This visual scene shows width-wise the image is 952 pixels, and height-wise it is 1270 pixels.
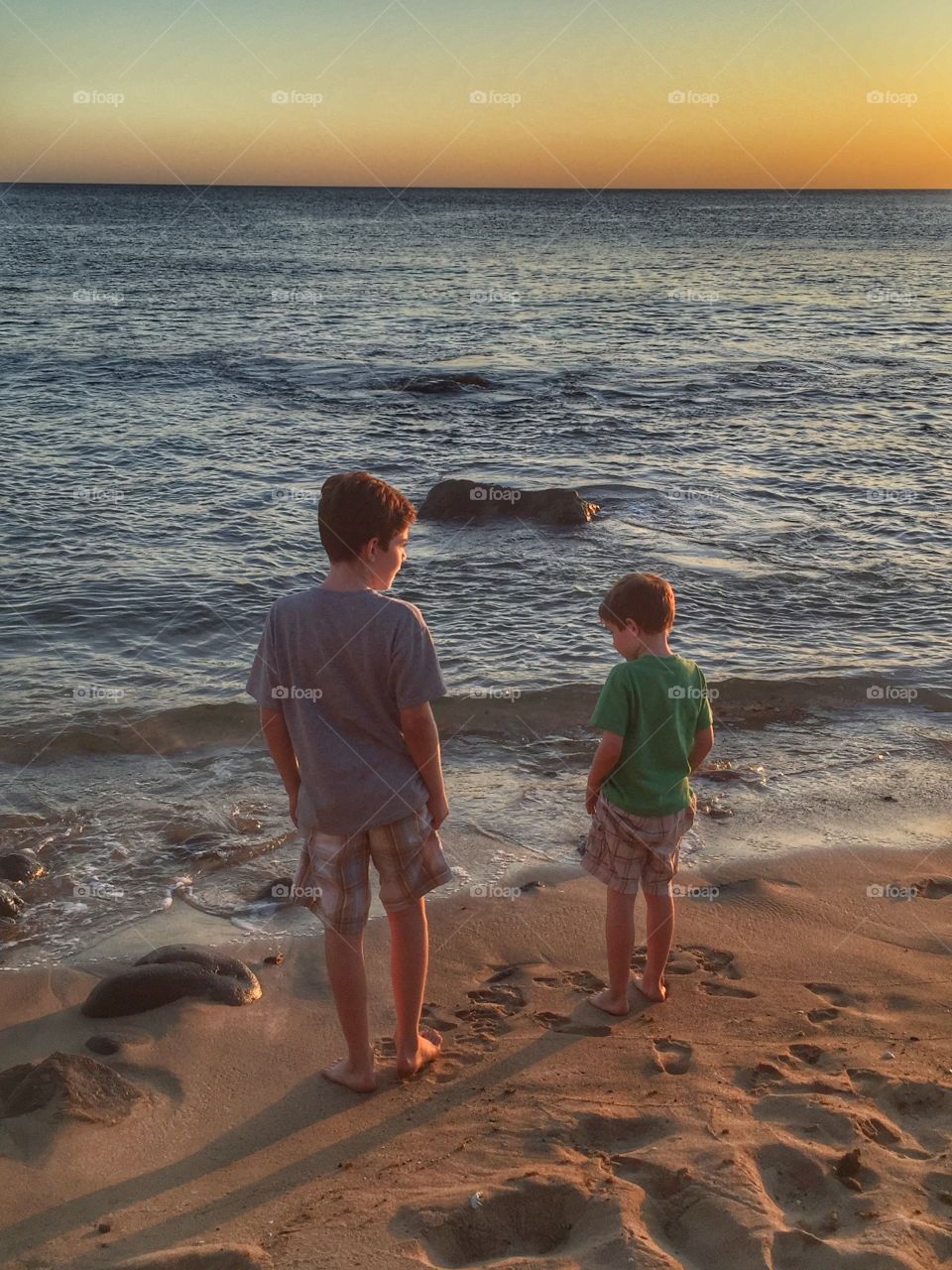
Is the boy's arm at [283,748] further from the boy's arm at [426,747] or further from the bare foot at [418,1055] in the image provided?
the bare foot at [418,1055]

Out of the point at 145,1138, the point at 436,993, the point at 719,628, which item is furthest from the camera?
the point at 719,628

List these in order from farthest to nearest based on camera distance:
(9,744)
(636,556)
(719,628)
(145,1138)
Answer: (636,556)
(719,628)
(9,744)
(145,1138)

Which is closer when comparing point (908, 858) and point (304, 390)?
point (908, 858)

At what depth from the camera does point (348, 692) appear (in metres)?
3.31

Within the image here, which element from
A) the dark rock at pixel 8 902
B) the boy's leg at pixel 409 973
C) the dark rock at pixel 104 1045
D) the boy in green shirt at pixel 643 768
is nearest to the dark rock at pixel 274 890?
the dark rock at pixel 8 902

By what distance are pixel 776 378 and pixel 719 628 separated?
14368 millimetres

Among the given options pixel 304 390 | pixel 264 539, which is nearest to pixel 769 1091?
pixel 264 539

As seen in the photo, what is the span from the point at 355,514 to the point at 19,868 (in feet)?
10.0

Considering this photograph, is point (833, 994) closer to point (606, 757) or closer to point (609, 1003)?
point (609, 1003)

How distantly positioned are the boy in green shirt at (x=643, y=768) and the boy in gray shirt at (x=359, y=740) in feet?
2.36

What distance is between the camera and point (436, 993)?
4.22 metres

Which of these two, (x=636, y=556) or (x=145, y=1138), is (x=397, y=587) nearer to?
(x=636, y=556)

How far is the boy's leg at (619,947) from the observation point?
3.96m

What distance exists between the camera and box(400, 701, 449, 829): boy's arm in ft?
10.8
